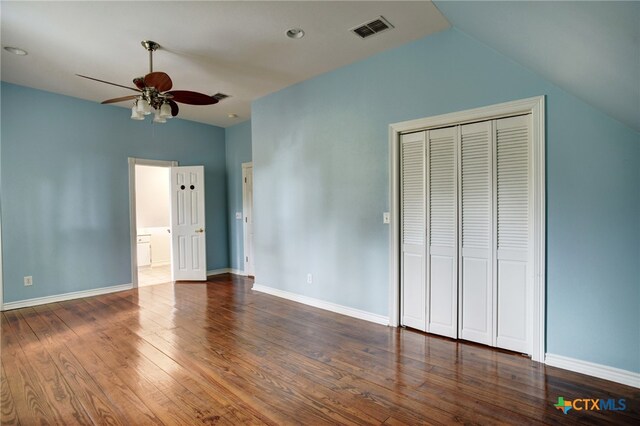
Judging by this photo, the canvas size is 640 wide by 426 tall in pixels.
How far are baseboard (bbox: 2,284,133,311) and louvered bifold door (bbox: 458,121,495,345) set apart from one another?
5108 millimetres

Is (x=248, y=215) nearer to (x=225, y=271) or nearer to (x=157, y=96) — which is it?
(x=225, y=271)

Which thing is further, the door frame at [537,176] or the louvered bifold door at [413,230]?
the louvered bifold door at [413,230]

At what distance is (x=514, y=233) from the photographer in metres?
2.81

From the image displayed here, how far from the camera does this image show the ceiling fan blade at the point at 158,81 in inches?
110

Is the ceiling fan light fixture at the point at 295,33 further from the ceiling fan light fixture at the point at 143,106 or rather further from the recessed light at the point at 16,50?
the recessed light at the point at 16,50

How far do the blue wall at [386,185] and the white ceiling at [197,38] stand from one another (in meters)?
0.38

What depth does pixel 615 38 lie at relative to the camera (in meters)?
1.56

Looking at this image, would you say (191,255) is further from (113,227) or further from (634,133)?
(634,133)

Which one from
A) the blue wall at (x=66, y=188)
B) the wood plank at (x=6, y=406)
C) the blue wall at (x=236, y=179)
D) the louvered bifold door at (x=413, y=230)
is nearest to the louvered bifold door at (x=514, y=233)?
the louvered bifold door at (x=413, y=230)

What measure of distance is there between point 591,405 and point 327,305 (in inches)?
103

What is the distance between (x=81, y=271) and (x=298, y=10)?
15.8ft

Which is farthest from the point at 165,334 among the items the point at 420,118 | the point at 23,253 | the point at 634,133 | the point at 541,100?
the point at 634,133

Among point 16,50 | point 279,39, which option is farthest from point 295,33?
point 16,50

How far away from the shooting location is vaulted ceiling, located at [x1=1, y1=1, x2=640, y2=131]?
1802mm
